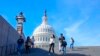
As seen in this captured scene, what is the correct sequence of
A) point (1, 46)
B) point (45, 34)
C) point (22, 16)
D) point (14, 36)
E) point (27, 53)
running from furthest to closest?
1. point (45, 34)
2. point (22, 16)
3. point (14, 36)
4. point (27, 53)
5. point (1, 46)

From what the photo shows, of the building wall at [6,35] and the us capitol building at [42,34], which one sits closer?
the building wall at [6,35]

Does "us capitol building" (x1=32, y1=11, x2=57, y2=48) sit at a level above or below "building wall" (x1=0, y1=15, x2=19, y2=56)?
above

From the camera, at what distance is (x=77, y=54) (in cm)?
3241

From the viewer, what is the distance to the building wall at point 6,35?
31.9m

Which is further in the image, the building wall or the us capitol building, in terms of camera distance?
the us capitol building

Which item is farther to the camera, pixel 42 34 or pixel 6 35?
pixel 42 34

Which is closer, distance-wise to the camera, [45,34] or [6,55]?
[6,55]

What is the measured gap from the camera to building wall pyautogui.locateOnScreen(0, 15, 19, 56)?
31875 mm

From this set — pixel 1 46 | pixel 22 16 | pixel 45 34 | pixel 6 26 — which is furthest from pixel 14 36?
pixel 45 34

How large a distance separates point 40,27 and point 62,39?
302ft

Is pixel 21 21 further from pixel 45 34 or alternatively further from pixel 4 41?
pixel 45 34

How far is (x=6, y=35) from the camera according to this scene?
112 feet

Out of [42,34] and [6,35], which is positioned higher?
[42,34]

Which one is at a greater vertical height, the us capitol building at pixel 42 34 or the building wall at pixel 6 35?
the us capitol building at pixel 42 34
